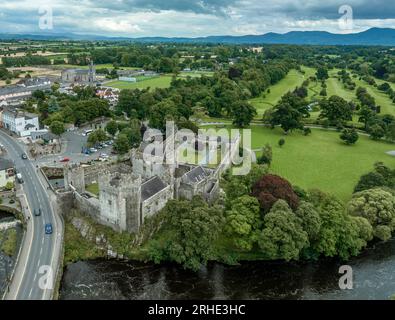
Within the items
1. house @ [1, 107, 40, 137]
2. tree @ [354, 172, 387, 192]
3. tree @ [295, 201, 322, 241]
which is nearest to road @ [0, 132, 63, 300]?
house @ [1, 107, 40, 137]

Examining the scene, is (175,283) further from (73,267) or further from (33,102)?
(33,102)

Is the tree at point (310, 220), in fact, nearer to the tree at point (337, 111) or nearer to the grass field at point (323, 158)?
the grass field at point (323, 158)

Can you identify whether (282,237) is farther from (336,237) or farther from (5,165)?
(5,165)

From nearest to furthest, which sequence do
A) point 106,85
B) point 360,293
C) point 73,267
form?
point 360,293 < point 73,267 < point 106,85

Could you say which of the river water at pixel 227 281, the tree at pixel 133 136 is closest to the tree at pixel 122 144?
the tree at pixel 133 136

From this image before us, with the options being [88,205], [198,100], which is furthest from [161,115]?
[88,205]
